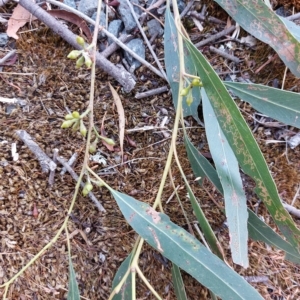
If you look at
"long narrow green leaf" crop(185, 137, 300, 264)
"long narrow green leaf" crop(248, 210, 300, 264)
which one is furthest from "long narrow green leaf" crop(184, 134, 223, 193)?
"long narrow green leaf" crop(248, 210, 300, 264)

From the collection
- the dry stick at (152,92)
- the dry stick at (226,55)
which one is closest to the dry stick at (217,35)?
the dry stick at (226,55)

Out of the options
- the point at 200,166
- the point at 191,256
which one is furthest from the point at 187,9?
the point at 191,256

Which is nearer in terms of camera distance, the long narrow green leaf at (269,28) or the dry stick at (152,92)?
the long narrow green leaf at (269,28)

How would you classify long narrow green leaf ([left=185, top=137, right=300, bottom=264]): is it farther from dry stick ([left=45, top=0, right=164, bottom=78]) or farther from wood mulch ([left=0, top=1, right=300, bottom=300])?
dry stick ([left=45, top=0, right=164, bottom=78])

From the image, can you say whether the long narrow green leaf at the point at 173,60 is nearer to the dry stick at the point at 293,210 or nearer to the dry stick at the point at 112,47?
the dry stick at the point at 112,47

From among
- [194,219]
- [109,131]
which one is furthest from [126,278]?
[109,131]

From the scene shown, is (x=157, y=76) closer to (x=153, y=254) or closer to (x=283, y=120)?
(x=283, y=120)

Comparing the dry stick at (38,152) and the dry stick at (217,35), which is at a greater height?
the dry stick at (217,35)
